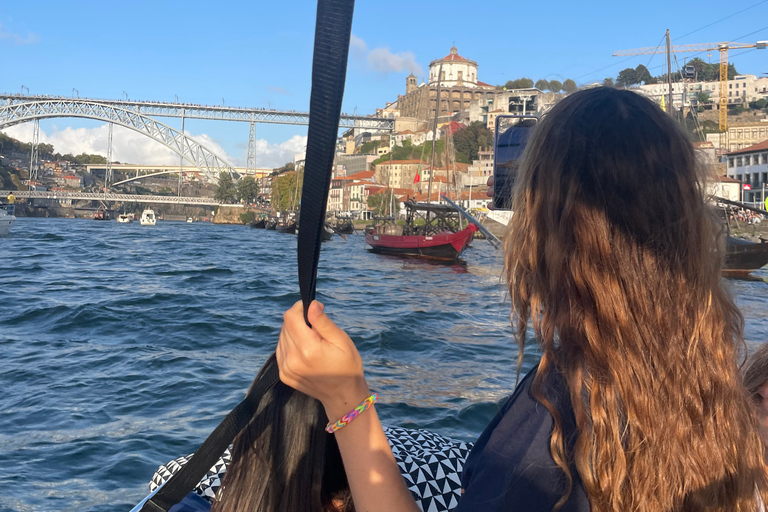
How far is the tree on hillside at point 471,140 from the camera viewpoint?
61500 millimetres

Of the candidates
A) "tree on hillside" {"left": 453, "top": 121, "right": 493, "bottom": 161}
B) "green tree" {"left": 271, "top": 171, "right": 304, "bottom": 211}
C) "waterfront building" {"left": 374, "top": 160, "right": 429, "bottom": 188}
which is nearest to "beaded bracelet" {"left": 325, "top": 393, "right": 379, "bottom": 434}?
"green tree" {"left": 271, "top": 171, "right": 304, "bottom": 211}

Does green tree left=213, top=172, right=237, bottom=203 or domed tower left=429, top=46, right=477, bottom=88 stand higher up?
domed tower left=429, top=46, right=477, bottom=88

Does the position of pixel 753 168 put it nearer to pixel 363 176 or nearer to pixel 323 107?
pixel 323 107

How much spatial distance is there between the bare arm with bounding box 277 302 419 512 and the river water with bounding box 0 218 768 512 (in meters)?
0.31

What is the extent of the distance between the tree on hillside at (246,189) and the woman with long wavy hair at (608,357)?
65657mm

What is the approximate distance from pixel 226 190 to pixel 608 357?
2627 inches

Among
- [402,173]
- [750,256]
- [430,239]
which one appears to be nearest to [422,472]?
[750,256]

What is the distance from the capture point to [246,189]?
64438 millimetres

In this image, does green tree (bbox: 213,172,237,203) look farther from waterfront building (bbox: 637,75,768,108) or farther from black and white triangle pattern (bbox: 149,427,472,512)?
black and white triangle pattern (bbox: 149,427,472,512)

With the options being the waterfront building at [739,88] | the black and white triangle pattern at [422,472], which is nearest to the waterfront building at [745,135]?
the waterfront building at [739,88]

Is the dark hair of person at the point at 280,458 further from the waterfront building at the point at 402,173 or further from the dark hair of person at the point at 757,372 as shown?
the waterfront building at the point at 402,173

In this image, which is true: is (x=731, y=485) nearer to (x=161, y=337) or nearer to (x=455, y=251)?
(x=161, y=337)

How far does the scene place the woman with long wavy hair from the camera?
59 centimetres

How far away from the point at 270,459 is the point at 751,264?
52.4 feet
